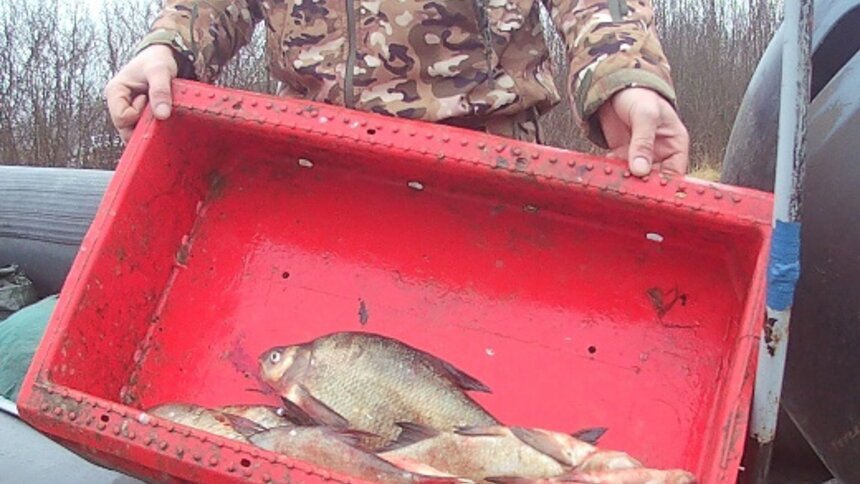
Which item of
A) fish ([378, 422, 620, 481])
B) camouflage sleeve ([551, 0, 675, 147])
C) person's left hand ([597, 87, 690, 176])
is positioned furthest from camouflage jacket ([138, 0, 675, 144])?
fish ([378, 422, 620, 481])

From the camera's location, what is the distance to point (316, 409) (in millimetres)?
2465

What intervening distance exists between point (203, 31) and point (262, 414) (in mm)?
987

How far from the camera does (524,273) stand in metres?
2.67

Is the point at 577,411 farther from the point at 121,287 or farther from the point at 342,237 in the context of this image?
the point at 121,287

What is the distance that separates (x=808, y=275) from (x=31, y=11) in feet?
44.5

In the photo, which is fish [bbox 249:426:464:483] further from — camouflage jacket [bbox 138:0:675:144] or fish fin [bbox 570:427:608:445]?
camouflage jacket [bbox 138:0:675:144]

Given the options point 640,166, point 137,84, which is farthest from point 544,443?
point 137,84

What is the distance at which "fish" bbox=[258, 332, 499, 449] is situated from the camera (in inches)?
95.4

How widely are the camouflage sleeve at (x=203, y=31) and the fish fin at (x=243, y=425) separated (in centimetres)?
86

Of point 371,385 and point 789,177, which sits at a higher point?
point 789,177

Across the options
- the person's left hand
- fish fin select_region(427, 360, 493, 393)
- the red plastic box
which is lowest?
fish fin select_region(427, 360, 493, 393)

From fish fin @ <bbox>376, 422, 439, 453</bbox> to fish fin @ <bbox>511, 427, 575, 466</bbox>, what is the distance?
0.73 feet

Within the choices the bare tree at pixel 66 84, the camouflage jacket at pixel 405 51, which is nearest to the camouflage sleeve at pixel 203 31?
the camouflage jacket at pixel 405 51

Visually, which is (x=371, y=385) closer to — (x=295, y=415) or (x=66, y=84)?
(x=295, y=415)
